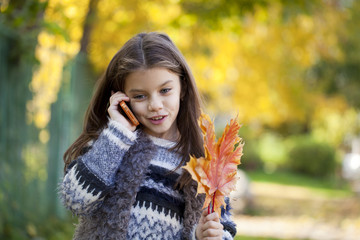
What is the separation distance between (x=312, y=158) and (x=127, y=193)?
55.3ft

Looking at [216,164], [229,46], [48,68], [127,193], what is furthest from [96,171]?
[229,46]

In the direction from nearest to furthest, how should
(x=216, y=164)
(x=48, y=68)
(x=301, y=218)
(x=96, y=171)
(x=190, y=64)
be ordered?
(x=216, y=164) → (x=96, y=171) → (x=48, y=68) → (x=190, y=64) → (x=301, y=218)

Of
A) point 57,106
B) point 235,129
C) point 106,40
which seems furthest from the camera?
point 106,40

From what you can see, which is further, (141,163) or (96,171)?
(141,163)

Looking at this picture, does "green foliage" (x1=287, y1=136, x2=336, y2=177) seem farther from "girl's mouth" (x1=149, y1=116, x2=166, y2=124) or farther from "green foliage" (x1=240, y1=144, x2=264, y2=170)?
"girl's mouth" (x1=149, y1=116, x2=166, y2=124)

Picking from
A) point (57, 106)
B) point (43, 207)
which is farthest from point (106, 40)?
point (43, 207)

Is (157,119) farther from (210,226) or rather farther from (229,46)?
(229,46)

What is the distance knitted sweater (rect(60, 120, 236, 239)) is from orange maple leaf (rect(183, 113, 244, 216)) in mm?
295

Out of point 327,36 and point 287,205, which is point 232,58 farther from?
point 287,205

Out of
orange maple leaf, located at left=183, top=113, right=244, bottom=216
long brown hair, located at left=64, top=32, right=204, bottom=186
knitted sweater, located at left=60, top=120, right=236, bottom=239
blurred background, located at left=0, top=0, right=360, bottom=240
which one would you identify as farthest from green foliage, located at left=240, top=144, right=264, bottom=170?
orange maple leaf, located at left=183, top=113, right=244, bottom=216

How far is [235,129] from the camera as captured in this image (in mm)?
1823

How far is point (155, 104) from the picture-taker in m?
2.04

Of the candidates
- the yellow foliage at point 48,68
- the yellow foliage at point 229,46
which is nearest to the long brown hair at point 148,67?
the yellow foliage at point 229,46

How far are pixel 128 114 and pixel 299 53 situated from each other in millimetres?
6981
